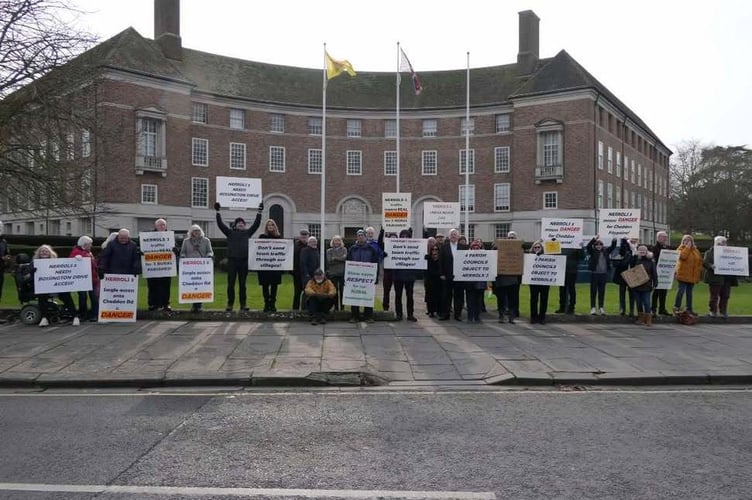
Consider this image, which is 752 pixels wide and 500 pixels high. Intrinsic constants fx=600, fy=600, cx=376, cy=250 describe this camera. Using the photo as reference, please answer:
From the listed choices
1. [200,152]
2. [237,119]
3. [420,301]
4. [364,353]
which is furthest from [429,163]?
[364,353]

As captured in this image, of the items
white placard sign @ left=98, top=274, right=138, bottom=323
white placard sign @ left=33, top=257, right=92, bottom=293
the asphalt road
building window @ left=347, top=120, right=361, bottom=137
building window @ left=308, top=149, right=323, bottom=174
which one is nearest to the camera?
the asphalt road

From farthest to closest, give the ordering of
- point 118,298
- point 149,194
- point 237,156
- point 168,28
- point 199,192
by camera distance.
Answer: point 237,156, point 168,28, point 199,192, point 149,194, point 118,298

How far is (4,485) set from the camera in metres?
4.46

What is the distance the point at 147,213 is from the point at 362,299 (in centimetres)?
3825

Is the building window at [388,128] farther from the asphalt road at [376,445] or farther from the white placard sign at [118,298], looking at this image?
the asphalt road at [376,445]

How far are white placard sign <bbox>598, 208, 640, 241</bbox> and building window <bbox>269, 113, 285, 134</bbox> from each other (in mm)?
43468

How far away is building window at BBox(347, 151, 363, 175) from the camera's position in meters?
56.5

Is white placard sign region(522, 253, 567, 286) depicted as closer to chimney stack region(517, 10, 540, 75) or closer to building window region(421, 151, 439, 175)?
building window region(421, 151, 439, 175)

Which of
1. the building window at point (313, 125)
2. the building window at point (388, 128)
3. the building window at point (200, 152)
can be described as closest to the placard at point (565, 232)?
the building window at point (200, 152)

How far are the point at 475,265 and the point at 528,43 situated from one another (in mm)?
49517

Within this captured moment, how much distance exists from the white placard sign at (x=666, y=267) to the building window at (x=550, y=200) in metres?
38.2

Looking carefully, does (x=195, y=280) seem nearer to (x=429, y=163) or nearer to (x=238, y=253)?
(x=238, y=253)

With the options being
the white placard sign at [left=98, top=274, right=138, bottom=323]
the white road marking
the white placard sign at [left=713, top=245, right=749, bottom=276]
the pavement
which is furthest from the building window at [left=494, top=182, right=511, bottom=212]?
the white road marking

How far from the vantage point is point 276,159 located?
54844 millimetres
